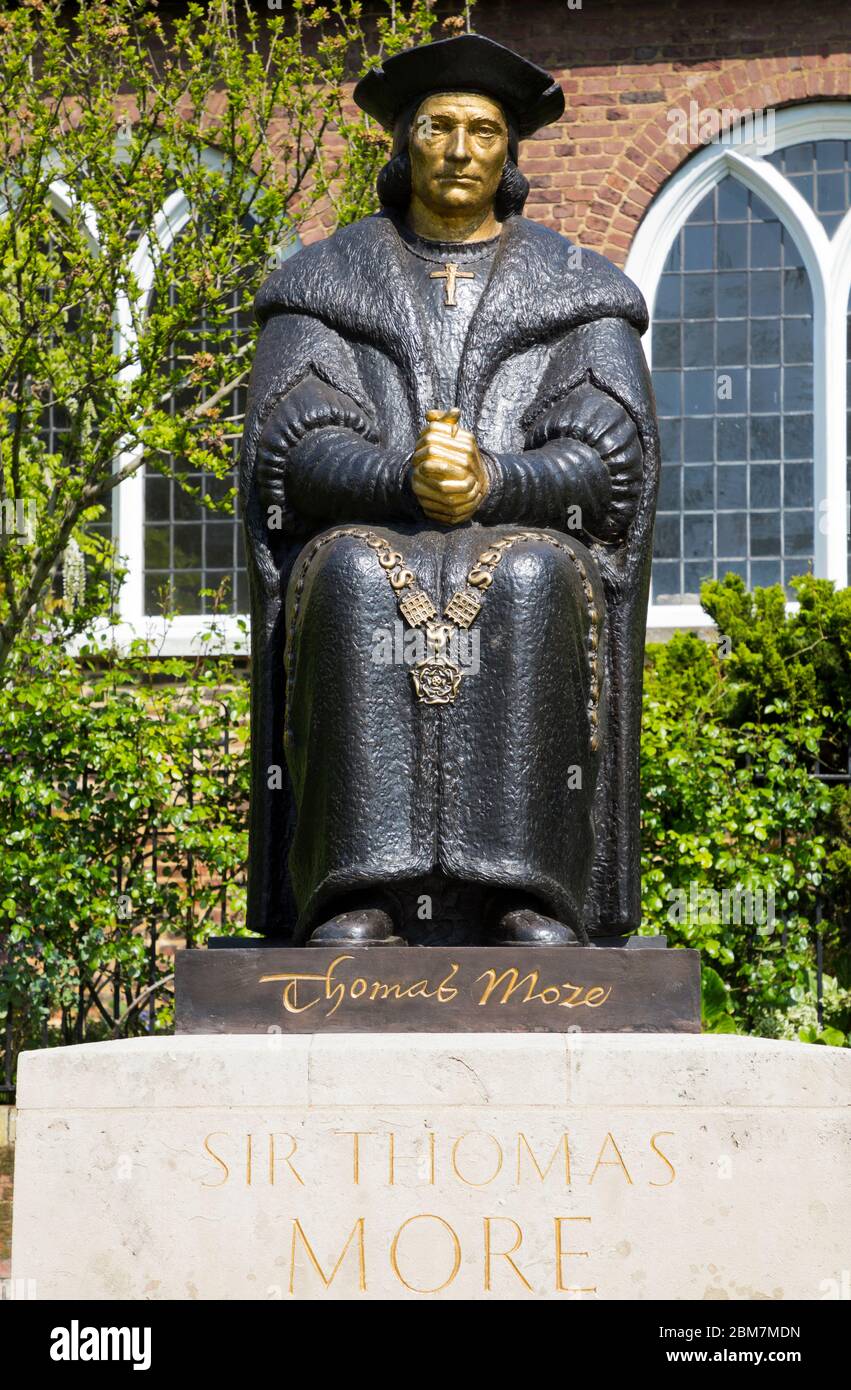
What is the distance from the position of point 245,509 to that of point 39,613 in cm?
664

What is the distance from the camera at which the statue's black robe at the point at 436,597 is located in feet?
14.7

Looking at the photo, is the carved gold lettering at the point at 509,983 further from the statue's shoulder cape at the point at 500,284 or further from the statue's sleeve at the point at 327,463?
the statue's shoulder cape at the point at 500,284

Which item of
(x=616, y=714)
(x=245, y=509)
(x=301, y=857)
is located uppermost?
(x=245, y=509)

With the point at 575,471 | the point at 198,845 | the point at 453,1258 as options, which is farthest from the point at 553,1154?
the point at 198,845

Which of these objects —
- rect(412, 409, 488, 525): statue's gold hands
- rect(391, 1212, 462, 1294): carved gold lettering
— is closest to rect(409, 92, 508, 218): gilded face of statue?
rect(412, 409, 488, 525): statue's gold hands

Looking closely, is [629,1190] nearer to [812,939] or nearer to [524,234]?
[524,234]

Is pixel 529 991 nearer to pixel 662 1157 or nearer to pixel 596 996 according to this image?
pixel 596 996

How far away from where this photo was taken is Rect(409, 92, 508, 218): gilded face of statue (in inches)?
198

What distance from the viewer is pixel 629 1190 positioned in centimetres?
389

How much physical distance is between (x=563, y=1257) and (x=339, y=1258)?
0.44 meters

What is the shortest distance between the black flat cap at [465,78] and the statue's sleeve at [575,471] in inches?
30.8

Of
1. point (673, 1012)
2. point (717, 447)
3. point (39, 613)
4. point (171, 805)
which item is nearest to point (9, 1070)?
point (171, 805)

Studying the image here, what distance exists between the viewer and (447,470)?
4.49 meters

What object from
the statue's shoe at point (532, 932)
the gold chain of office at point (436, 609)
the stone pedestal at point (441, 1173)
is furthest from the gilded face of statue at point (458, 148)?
the stone pedestal at point (441, 1173)
